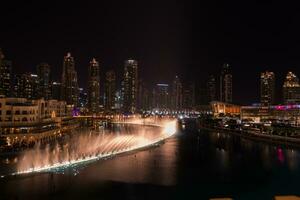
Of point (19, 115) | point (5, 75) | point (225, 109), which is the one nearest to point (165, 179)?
A: point (19, 115)

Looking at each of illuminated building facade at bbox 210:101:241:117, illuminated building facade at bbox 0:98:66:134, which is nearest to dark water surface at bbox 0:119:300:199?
illuminated building facade at bbox 0:98:66:134

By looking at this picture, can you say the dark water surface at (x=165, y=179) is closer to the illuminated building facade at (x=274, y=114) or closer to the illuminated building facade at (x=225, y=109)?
the illuminated building facade at (x=274, y=114)

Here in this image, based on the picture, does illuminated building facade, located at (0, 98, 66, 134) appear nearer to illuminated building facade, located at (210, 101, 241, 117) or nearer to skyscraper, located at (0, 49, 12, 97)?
skyscraper, located at (0, 49, 12, 97)

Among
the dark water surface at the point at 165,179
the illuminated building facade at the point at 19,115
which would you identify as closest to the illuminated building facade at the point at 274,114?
the dark water surface at the point at 165,179

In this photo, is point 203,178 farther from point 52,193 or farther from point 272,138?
point 272,138

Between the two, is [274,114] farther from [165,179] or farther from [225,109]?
[165,179]

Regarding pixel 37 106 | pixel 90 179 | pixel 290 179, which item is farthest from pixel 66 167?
pixel 37 106

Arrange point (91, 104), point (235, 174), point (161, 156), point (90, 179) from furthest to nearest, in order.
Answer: point (91, 104) → point (161, 156) → point (235, 174) → point (90, 179)

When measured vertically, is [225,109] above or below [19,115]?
above
